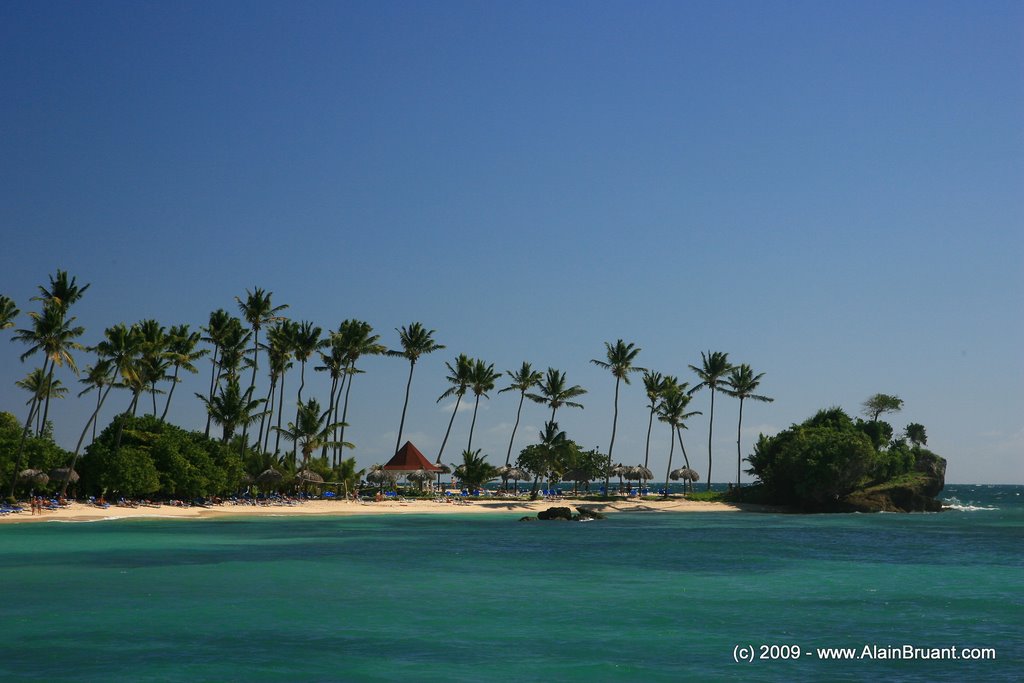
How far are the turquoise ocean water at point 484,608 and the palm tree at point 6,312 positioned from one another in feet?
59.6

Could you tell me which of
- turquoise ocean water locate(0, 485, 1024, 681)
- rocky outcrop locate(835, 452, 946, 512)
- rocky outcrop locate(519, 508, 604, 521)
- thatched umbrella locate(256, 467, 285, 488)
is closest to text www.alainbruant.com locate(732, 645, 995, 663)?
turquoise ocean water locate(0, 485, 1024, 681)

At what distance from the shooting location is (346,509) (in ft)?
236

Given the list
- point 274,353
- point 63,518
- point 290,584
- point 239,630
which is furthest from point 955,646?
point 274,353

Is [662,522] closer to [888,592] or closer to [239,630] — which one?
[888,592]

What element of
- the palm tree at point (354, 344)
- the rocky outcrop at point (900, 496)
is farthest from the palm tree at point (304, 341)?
the rocky outcrop at point (900, 496)

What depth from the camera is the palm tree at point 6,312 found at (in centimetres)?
5738

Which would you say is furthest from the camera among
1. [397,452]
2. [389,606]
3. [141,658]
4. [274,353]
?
[397,452]

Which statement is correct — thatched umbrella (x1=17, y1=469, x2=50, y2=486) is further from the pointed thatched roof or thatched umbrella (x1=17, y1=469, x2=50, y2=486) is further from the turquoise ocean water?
the pointed thatched roof

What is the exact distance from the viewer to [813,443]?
82562mm

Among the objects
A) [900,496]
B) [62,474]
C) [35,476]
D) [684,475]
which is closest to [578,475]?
[684,475]

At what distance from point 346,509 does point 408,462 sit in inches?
978

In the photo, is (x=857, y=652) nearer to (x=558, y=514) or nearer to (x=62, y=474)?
(x=558, y=514)

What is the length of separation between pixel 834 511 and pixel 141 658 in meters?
80.7

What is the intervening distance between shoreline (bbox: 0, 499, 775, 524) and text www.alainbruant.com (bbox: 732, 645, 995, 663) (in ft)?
147
